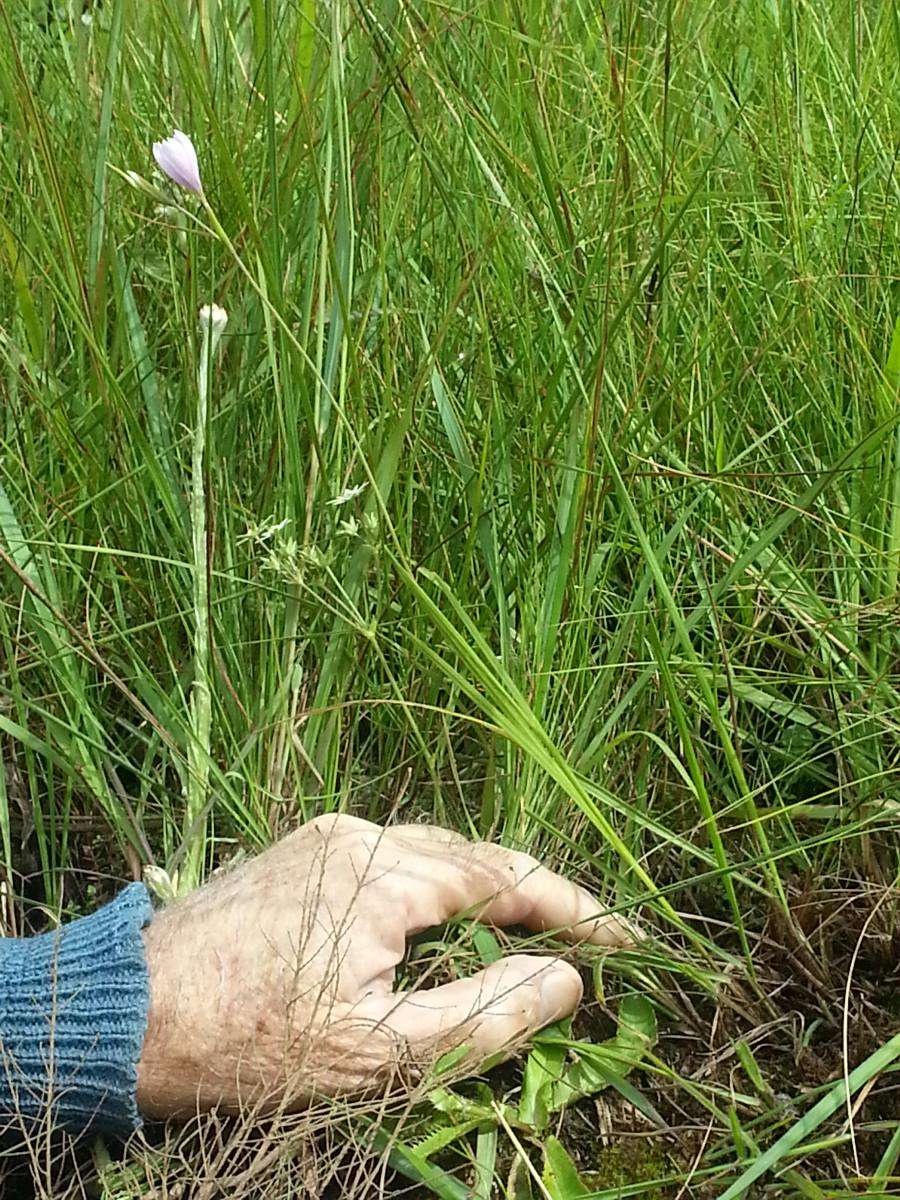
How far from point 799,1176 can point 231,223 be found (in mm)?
1057

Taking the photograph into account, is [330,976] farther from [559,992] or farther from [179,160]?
[179,160]

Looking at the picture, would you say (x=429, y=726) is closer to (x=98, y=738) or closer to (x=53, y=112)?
(x=98, y=738)

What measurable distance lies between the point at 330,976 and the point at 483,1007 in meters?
0.13

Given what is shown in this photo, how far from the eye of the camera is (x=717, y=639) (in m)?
1.17

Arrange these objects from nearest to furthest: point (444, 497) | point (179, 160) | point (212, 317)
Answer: point (179, 160) < point (212, 317) < point (444, 497)

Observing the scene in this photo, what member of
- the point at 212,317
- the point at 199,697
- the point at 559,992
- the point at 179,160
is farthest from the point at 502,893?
the point at 179,160

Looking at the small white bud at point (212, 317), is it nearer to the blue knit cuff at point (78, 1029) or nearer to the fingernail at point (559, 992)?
the blue knit cuff at point (78, 1029)

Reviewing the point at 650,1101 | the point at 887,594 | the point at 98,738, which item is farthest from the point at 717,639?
the point at 98,738

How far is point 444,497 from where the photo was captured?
4.38 feet

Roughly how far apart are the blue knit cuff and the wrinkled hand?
0.9 inches

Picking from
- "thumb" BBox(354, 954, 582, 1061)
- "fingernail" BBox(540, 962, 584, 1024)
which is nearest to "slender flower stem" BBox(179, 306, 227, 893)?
"thumb" BBox(354, 954, 582, 1061)

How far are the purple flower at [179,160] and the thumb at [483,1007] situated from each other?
70cm

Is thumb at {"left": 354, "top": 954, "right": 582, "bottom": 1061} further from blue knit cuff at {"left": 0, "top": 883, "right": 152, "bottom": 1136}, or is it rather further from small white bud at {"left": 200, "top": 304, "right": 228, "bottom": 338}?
small white bud at {"left": 200, "top": 304, "right": 228, "bottom": 338}

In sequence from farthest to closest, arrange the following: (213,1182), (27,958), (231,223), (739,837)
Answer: (231,223), (739,837), (27,958), (213,1182)
